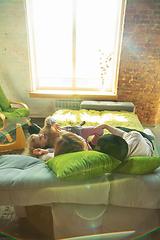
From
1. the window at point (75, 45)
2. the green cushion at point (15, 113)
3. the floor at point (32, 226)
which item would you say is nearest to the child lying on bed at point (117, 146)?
the floor at point (32, 226)

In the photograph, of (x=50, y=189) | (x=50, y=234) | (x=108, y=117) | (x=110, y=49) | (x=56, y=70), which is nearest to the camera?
(x=50, y=189)

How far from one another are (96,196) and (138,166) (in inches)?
12.3

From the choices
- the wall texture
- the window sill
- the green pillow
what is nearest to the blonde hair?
the green pillow

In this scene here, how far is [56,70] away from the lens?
13.3 feet

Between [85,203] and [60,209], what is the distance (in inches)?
6.7

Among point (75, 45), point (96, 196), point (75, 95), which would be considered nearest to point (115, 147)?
point (96, 196)

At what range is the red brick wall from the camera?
3.14m

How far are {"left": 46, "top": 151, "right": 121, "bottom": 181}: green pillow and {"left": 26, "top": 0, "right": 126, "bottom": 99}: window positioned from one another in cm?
279

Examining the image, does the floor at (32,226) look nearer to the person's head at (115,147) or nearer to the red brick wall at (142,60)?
the person's head at (115,147)

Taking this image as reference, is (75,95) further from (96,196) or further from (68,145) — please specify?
(96,196)

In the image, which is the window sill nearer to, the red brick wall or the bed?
the red brick wall

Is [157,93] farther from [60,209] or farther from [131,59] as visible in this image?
[60,209]

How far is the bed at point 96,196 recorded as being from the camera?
92 centimetres

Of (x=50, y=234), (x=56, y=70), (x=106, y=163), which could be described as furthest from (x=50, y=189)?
(x=56, y=70)
